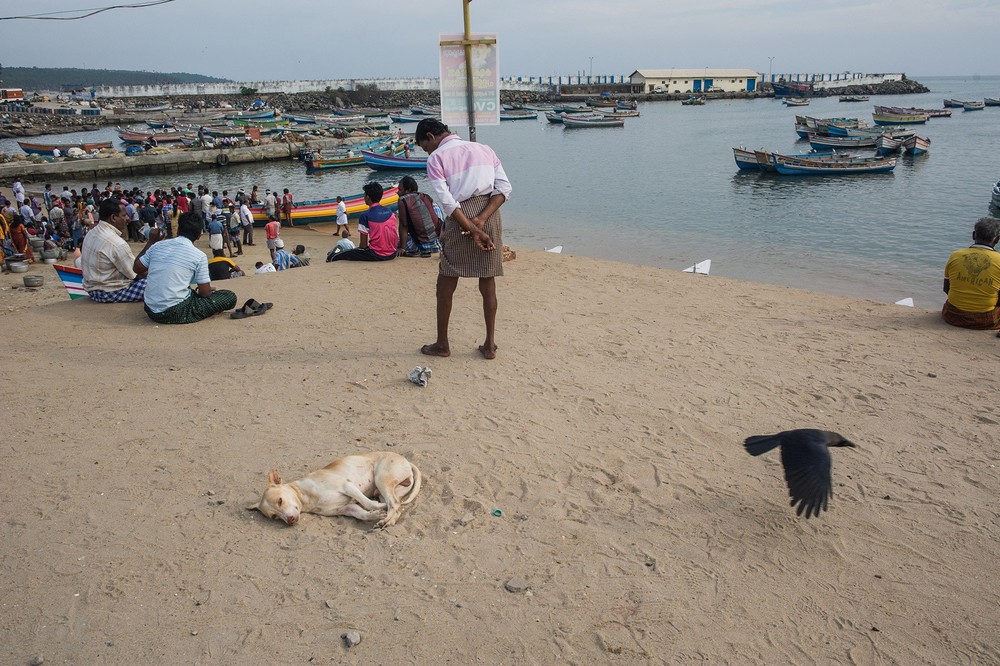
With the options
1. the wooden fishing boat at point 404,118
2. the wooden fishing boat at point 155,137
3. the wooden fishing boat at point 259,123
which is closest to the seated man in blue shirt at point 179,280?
the wooden fishing boat at point 155,137

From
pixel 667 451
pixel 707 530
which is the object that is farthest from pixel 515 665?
pixel 667 451

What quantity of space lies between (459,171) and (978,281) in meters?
5.22

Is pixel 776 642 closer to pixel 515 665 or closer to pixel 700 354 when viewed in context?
pixel 515 665

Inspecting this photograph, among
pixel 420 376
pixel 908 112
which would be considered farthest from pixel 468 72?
pixel 908 112

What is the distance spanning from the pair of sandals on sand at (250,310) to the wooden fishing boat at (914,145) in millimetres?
41159

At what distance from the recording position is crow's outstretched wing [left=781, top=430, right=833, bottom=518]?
10.7 feet

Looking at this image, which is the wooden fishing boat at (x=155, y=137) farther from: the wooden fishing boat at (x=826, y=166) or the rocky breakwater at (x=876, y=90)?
the rocky breakwater at (x=876, y=90)

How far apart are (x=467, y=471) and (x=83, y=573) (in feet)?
6.32

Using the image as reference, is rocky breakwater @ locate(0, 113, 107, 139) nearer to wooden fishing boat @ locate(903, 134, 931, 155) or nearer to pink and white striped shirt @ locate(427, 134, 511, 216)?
wooden fishing boat @ locate(903, 134, 931, 155)

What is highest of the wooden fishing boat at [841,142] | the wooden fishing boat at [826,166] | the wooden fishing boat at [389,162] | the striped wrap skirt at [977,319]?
the wooden fishing boat at [841,142]

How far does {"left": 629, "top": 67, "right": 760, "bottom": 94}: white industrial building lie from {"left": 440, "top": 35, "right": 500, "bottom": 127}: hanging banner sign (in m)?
118

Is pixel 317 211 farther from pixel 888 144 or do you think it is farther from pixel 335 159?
pixel 888 144

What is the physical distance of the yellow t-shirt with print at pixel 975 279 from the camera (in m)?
6.27

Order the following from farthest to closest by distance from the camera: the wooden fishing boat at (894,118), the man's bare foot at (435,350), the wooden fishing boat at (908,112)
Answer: the wooden fishing boat at (908,112)
the wooden fishing boat at (894,118)
the man's bare foot at (435,350)
